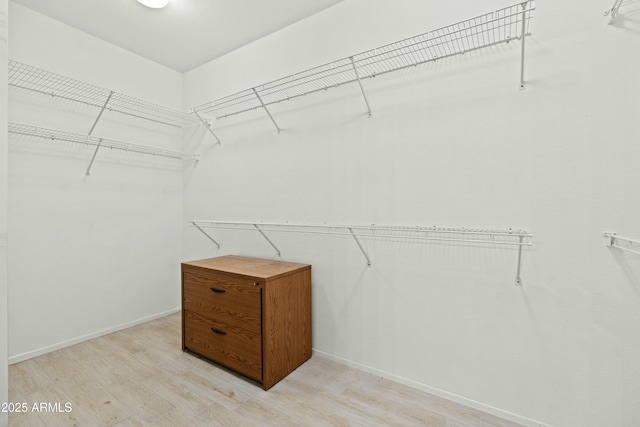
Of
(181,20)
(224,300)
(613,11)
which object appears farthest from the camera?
→ (181,20)

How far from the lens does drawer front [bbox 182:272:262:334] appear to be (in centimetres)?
185

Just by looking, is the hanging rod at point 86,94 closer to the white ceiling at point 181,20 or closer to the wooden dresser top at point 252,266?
the white ceiling at point 181,20

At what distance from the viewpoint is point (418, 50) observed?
177 cm

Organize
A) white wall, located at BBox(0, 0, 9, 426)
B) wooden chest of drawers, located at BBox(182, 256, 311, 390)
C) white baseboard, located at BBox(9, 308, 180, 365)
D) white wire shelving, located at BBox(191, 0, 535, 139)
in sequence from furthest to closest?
white baseboard, located at BBox(9, 308, 180, 365) → wooden chest of drawers, located at BBox(182, 256, 311, 390) → white wire shelving, located at BBox(191, 0, 535, 139) → white wall, located at BBox(0, 0, 9, 426)

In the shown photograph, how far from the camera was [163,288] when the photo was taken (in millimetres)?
3047

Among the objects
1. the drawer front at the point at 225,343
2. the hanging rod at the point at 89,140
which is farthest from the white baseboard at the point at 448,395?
the hanging rod at the point at 89,140

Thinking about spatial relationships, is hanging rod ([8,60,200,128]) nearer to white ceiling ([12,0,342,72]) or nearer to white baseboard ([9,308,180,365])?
white ceiling ([12,0,342,72])

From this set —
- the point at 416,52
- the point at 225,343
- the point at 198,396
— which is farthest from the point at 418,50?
the point at 198,396

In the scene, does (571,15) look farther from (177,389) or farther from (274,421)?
(177,389)

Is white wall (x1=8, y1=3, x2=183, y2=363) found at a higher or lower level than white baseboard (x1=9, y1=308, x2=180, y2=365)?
higher

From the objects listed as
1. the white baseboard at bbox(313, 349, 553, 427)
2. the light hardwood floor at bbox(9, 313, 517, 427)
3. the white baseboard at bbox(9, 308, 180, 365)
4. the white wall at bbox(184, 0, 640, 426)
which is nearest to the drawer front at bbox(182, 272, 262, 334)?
the light hardwood floor at bbox(9, 313, 517, 427)

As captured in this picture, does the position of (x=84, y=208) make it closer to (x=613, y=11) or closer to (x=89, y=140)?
(x=89, y=140)

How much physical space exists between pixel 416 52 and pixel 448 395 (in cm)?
201

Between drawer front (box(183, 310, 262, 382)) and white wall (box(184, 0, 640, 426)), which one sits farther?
drawer front (box(183, 310, 262, 382))
